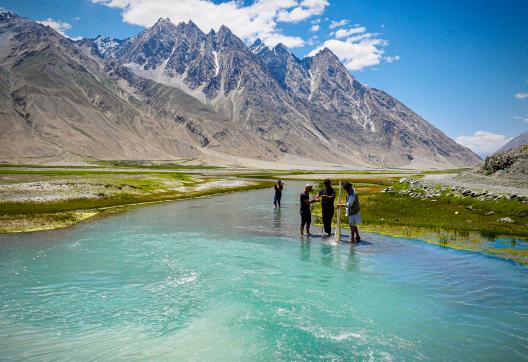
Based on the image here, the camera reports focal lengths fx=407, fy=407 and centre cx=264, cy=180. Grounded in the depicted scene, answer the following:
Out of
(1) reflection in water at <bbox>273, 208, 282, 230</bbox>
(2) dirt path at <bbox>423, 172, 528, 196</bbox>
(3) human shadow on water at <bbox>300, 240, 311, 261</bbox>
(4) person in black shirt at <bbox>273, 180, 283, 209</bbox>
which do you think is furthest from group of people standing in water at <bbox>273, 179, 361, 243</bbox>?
(2) dirt path at <bbox>423, 172, 528, 196</bbox>

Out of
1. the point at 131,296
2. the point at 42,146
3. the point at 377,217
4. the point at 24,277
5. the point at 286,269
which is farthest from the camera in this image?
the point at 42,146

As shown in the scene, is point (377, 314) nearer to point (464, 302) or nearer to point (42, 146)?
point (464, 302)

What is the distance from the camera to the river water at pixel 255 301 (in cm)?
977

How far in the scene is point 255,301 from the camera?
12836mm

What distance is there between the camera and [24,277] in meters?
14.9

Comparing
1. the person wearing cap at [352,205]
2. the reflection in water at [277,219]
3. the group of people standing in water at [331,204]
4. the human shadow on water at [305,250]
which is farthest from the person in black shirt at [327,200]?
the reflection in water at [277,219]

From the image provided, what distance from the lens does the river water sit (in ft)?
32.0

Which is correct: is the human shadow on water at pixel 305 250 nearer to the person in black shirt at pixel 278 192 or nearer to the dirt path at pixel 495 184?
the person in black shirt at pixel 278 192

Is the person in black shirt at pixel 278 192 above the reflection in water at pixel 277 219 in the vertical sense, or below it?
above

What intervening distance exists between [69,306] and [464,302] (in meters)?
12.1

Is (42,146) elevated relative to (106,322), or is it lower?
elevated

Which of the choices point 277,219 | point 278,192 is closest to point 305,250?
point 277,219

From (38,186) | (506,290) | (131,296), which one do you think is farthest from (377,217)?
(38,186)

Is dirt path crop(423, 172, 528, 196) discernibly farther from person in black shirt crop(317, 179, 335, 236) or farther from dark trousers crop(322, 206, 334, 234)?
person in black shirt crop(317, 179, 335, 236)
